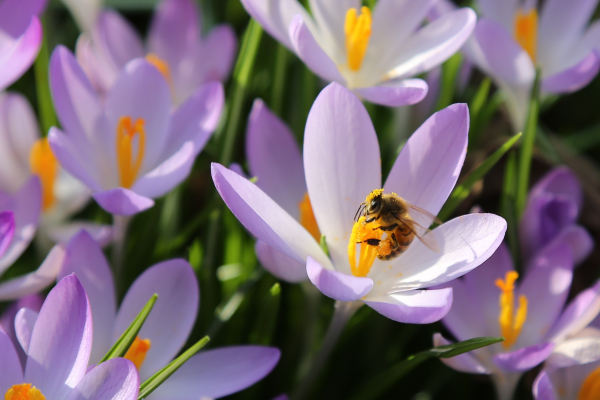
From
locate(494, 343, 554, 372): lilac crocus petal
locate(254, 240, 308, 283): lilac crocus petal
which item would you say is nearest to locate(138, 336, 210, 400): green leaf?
locate(254, 240, 308, 283): lilac crocus petal

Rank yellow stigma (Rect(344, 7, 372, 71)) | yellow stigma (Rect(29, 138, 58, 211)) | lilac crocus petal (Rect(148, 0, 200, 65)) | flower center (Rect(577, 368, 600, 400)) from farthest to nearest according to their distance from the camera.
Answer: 1. lilac crocus petal (Rect(148, 0, 200, 65))
2. yellow stigma (Rect(29, 138, 58, 211))
3. yellow stigma (Rect(344, 7, 372, 71))
4. flower center (Rect(577, 368, 600, 400))

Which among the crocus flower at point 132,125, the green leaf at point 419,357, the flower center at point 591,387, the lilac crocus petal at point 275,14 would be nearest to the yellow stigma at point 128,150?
the crocus flower at point 132,125

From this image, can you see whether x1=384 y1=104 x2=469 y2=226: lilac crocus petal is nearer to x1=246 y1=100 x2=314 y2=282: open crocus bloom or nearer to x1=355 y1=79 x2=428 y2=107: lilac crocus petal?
x1=355 y1=79 x2=428 y2=107: lilac crocus petal

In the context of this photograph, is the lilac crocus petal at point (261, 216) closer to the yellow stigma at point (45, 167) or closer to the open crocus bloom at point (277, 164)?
the open crocus bloom at point (277, 164)

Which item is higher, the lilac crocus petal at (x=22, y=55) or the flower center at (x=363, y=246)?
the lilac crocus petal at (x=22, y=55)

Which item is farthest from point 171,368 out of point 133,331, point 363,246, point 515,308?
point 515,308

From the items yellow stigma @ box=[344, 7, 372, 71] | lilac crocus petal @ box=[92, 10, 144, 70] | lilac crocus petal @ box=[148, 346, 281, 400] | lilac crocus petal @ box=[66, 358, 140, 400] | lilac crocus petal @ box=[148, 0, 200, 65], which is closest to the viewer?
lilac crocus petal @ box=[66, 358, 140, 400]
